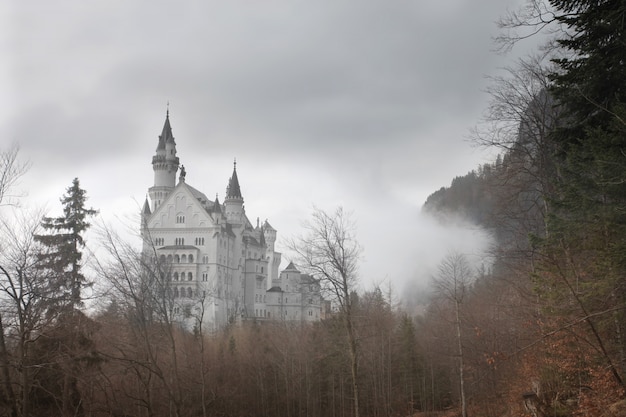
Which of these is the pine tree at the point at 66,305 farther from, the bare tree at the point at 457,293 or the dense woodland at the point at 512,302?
the bare tree at the point at 457,293

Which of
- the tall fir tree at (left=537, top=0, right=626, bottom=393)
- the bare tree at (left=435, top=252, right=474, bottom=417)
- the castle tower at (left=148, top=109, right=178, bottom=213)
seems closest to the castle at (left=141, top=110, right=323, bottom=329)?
the castle tower at (left=148, top=109, right=178, bottom=213)

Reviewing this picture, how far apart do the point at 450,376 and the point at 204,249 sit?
146 ft

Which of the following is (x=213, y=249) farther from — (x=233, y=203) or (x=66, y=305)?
(x=66, y=305)

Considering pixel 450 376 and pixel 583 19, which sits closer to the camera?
pixel 583 19

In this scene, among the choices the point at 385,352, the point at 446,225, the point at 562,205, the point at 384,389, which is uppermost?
the point at 446,225

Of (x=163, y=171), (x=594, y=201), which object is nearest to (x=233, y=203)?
(x=163, y=171)

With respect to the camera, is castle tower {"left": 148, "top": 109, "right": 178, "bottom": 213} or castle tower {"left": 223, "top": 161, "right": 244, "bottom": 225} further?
castle tower {"left": 223, "top": 161, "right": 244, "bottom": 225}

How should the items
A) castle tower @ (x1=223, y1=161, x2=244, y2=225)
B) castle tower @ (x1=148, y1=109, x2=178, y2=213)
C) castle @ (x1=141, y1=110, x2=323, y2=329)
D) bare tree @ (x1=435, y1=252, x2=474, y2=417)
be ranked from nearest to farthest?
bare tree @ (x1=435, y1=252, x2=474, y2=417) < castle @ (x1=141, y1=110, x2=323, y2=329) < castle tower @ (x1=148, y1=109, x2=178, y2=213) < castle tower @ (x1=223, y1=161, x2=244, y2=225)

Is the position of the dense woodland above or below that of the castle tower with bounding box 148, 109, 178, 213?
below

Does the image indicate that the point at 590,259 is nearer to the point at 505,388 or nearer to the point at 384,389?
the point at 505,388

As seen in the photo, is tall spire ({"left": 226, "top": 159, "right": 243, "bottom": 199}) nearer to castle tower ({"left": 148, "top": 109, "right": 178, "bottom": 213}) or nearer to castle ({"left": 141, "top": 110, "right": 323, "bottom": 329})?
castle ({"left": 141, "top": 110, "right": 323, "bottom": 329})

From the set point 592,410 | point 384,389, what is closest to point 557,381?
point 592,410

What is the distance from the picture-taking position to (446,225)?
173875mm

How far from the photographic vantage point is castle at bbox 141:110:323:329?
242ft
